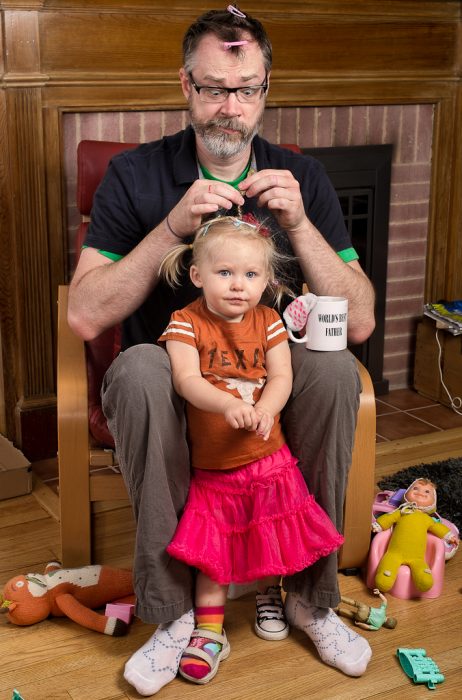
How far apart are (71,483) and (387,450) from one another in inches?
45.8

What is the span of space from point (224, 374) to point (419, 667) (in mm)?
662

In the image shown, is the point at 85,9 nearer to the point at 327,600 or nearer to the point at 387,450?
the point at 387,450

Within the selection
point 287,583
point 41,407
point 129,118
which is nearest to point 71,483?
point 287,583

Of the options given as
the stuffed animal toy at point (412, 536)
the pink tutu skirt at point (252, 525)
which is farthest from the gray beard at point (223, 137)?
the stuffed animal toy at point (412, 536)

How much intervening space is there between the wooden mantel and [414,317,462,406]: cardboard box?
0.80 m

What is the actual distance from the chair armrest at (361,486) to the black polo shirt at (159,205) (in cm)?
30

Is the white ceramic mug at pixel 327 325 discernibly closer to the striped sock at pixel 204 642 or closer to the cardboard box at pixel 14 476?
the striped sock at pixel 204 642

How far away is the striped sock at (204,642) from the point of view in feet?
5.77

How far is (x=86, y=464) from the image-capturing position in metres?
2.01

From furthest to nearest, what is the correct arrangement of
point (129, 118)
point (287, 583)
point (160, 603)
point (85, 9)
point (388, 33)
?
point (388, 33)
point (129, 118)
point (85, 9)
point (287, 583)
point (160, 603)

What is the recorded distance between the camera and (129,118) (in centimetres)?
278

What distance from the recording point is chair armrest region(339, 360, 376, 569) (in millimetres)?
2029

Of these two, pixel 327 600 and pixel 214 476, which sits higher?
pixel 214 476

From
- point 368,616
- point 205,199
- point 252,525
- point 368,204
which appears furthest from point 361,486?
point 368,204
